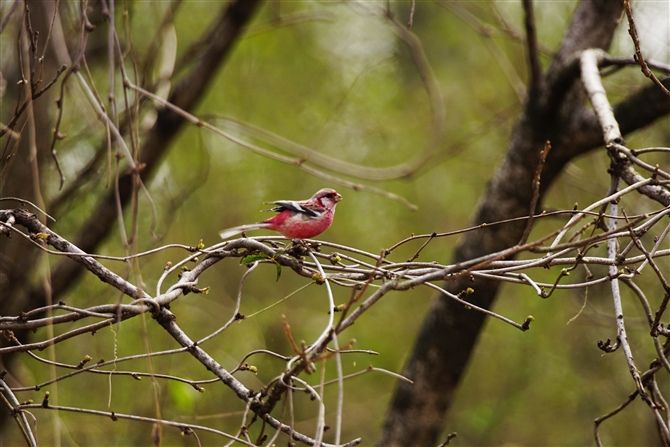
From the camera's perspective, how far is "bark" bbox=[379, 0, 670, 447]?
160 inches

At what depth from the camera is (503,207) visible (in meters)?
4.35

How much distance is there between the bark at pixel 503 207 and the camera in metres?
A: 4.07

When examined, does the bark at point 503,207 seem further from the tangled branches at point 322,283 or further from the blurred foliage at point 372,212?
the blurred foliage at point 372,212

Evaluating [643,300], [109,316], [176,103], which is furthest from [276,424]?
[176,103]

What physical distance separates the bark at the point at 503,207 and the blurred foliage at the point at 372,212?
2.72 m

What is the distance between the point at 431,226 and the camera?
29.4 feet

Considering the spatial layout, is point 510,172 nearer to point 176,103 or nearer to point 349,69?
point 176,103

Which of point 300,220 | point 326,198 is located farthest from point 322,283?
point 326,198

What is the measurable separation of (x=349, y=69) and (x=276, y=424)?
7.06m

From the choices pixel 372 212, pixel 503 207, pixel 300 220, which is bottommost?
pixel 300 220

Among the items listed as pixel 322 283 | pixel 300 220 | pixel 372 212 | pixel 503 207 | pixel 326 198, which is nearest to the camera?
pixel 322 283

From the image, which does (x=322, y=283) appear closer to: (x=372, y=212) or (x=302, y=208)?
(x=302, y=208)

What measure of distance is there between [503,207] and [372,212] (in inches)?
173

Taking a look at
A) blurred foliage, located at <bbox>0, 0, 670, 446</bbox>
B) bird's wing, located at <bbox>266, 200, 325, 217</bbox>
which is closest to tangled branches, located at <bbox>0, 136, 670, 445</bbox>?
bird's wing, located at <bbox>266, 200, 325, 217</bbox>
